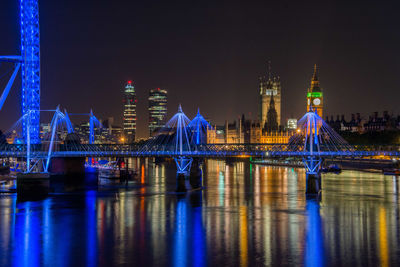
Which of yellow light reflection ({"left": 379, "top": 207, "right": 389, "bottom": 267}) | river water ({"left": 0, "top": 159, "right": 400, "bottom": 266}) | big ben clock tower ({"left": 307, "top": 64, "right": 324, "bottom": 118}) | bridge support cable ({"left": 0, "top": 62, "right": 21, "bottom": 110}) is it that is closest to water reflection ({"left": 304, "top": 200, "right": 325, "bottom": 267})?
river water ({"left": 0, "top": 159, "right": 400, "bottom": 266})

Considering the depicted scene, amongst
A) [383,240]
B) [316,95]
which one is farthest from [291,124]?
[383,240]

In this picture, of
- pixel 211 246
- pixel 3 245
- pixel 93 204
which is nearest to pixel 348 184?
pixel 93 204

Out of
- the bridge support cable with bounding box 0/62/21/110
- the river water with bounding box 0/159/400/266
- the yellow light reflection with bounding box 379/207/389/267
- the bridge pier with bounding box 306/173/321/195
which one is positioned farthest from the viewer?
the bridge support cable with bounding box 0/62/21/110

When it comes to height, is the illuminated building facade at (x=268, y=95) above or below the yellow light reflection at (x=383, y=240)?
above

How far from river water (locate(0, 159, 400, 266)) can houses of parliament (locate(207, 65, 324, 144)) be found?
10567 centimetres

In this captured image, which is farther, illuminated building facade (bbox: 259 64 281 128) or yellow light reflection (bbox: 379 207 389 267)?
illuminated building facade (bbox: 259 64 281 128)

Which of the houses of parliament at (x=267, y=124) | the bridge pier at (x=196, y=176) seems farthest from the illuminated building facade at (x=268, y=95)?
the bridge pier at (x=196, y=176)

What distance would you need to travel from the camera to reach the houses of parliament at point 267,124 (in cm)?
16188

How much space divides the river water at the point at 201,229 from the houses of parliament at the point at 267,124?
10567 centimetres

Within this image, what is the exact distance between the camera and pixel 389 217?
39.8 metres

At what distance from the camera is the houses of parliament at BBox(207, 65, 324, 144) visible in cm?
16188

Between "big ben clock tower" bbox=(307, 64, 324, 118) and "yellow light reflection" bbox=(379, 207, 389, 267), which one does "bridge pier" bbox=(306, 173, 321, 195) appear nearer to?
"yellow light reflection" bbox=(379, 207, 389, 267)

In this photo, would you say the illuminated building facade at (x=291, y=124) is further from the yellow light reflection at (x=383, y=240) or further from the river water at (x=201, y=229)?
the yellow light reflection at (x=383, y=240)

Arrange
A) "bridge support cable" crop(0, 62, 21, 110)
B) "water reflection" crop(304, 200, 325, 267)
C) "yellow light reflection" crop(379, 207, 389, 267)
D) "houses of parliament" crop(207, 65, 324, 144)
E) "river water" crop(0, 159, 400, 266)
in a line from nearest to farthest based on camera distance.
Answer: "yellow light reflection" crop(379, 207, 389, 267) < "water reflection" crop(304, 200, 325, 267) < "river water" crop(0, 159, 400, 266) < "bridge support cable" crop(0, 62, 21, 110) < "houses of parliament" crop(207, 65, 324, 144)
